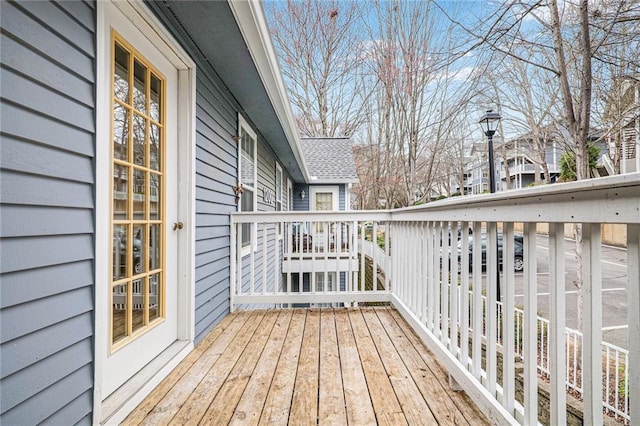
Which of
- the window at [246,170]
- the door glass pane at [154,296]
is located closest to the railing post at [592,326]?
the door glass pane at [154,296]

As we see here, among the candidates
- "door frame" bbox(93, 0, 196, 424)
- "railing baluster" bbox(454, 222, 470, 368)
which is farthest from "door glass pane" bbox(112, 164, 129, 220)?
"railing baluster" bbox(454, 222, 470, 368)

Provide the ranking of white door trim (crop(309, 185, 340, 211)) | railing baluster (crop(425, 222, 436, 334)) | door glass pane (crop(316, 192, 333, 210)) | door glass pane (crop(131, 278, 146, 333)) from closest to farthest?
1. door glass pane (crop(131, 278, 146, 333))
2. railing baluster (crop(425, 222, 436, 334))
3. white door trim (crop(309, 185, 340, 211))
4. door glass pane (crop(316, 192, 333, 210))

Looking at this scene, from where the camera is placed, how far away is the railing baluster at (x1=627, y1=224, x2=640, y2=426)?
0.78m

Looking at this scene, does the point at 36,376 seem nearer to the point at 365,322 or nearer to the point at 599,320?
the point at 599,320

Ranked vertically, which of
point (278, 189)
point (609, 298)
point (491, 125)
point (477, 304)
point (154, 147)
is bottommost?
point (609, 298)

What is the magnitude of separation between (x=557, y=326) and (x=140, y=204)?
203cm

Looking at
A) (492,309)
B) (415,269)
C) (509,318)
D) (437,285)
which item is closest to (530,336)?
(509,318)

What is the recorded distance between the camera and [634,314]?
79cm

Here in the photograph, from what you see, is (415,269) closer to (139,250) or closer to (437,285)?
(437,285)

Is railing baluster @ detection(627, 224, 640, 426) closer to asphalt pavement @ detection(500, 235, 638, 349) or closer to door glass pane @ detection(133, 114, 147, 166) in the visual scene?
door glass pane @ detection(133, 114, 147, 166)

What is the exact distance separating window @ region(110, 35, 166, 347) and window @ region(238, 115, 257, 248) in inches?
66.8

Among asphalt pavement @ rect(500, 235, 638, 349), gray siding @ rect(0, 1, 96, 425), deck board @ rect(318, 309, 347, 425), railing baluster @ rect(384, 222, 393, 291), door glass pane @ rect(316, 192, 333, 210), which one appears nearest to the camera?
gray siding @ rect(0, 1, 96, 425)

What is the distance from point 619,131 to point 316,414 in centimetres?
487

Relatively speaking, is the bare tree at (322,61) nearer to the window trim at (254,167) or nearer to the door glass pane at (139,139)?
the window trim at (254,167)
